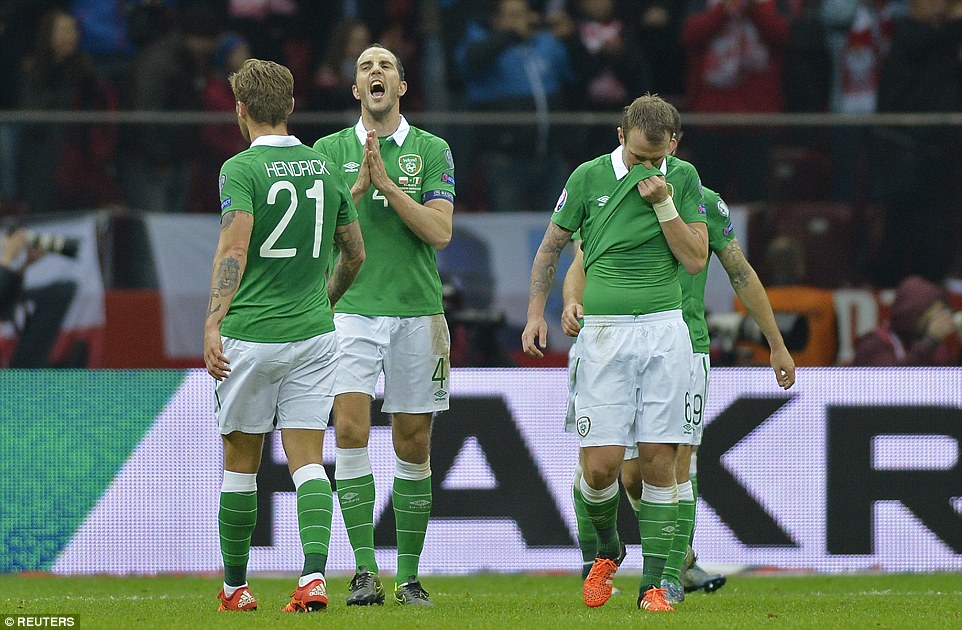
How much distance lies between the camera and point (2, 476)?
9.16 metres

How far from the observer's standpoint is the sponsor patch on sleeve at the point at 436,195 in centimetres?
722

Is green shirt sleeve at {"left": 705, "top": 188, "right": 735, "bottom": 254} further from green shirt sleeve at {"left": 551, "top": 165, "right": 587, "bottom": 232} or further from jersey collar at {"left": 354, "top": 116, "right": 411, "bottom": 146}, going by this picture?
jersey collar at {"left": 354, "top": 116, "right": 411, "bottom": 146}

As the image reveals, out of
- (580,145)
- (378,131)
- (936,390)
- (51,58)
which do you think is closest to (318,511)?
(378,131)

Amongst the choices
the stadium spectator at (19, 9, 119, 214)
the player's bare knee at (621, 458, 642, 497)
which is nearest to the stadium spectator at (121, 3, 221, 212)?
the stadium spectator at (19, 9, 119, 214)

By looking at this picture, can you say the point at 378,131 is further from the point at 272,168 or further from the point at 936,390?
→ the point at 936,390

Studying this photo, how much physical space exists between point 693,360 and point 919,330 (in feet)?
13.0

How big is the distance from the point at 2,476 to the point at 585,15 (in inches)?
244

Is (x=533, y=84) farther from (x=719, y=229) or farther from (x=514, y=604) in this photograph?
(x=514, y=604)

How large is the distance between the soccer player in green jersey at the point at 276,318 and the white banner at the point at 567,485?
2.75m

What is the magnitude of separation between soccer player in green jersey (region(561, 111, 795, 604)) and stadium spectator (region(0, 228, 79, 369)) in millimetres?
4128

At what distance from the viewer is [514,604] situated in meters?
7.30

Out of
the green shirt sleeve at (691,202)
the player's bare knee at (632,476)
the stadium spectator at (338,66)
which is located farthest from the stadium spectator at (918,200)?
the green shirt sleeve at (691,202)

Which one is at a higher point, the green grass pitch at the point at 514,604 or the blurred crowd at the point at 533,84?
the blurred crowd at the point at 533,84

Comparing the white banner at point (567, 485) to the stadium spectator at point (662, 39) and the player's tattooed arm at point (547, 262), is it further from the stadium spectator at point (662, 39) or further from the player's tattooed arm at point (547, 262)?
the stadium spectator at point (662, 39)
